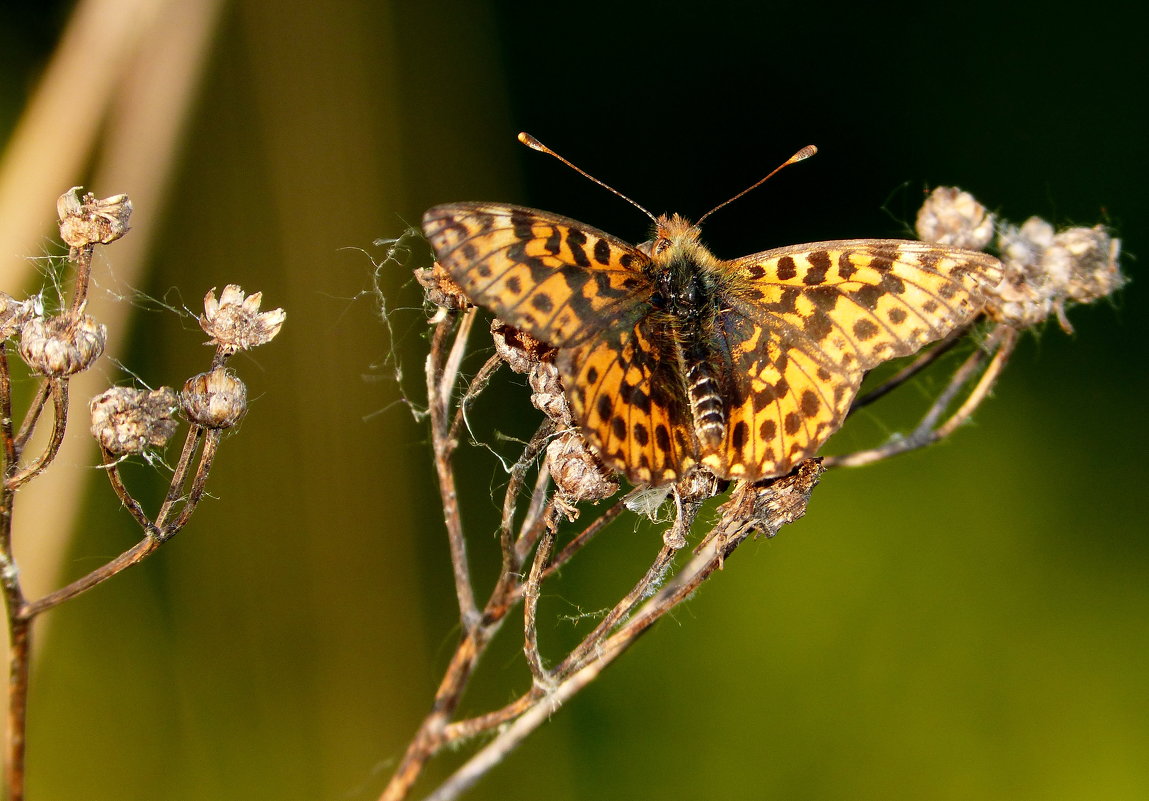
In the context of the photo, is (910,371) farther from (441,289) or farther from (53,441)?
(53,441)

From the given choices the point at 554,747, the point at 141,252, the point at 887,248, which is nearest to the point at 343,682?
the point at 554,747

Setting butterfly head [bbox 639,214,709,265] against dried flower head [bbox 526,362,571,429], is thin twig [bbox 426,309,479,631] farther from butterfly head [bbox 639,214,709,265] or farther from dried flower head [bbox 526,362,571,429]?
butterfly head [bbox 639,214,709,265]

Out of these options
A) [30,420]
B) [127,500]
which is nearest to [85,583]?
[127,500]

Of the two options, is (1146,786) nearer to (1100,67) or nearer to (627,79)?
(1100,67)

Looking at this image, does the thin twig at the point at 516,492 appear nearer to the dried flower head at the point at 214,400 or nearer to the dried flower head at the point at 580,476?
the dried flower head at the point at 580,476

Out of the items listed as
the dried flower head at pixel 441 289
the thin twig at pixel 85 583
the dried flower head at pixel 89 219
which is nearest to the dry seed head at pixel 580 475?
the dried flower head at pixel 441 289
